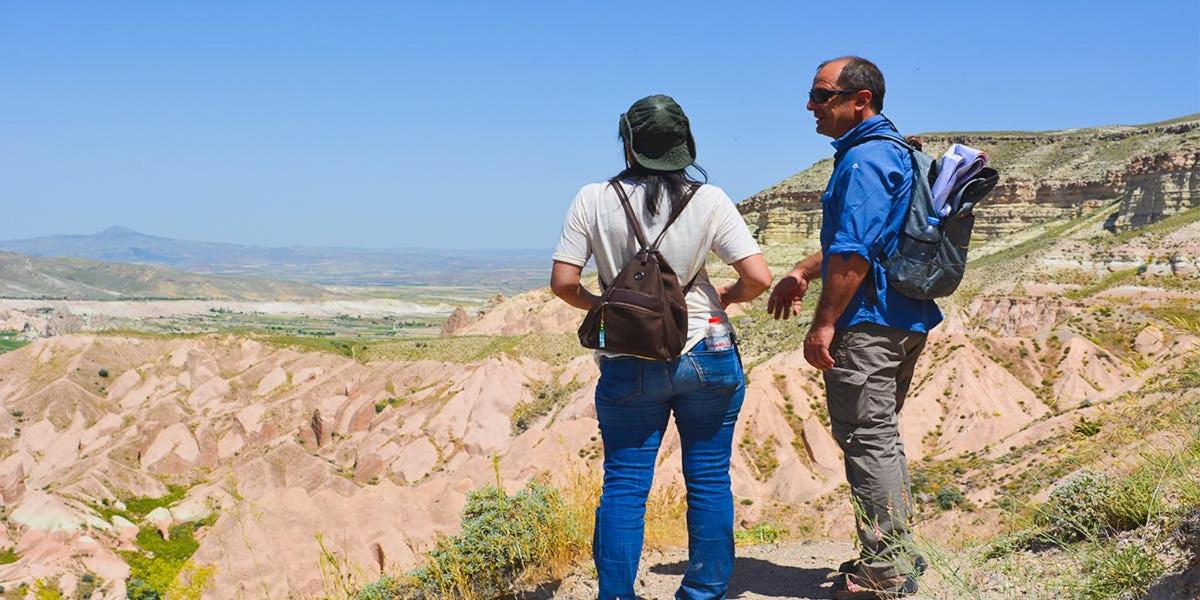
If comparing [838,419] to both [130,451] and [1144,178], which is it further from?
[1144,178]

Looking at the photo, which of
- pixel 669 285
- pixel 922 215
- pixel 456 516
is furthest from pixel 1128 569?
pixel 456 516

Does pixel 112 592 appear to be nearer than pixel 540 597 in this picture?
No

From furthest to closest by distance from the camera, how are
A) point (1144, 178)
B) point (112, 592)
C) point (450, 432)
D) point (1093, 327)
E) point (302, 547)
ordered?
point (1144, 178)
point (450, 432)
point (1093, 327)
point (112, 592)
point (302, 547)

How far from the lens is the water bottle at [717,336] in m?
4.03

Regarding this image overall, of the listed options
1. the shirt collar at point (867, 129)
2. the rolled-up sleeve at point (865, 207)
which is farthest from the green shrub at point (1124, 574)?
the shirt collar at point (867, 129)

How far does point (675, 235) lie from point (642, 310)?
1.28 feet

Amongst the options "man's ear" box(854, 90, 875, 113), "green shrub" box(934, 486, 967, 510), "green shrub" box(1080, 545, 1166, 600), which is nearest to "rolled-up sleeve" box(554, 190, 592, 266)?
"man's ear" box(854, 90, 875, 113)

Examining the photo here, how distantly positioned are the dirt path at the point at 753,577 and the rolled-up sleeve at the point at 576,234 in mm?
2112

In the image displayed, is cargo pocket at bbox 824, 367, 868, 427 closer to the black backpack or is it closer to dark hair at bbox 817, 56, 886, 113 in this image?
the black backpack

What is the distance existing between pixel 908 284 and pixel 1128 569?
146 cm

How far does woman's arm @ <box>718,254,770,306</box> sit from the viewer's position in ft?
13.4

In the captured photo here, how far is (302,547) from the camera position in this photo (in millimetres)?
17812

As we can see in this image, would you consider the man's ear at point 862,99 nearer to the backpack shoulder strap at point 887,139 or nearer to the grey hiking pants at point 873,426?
the backpack shoulder strap at point 887,139

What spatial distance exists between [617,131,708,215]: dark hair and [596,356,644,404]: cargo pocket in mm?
640
